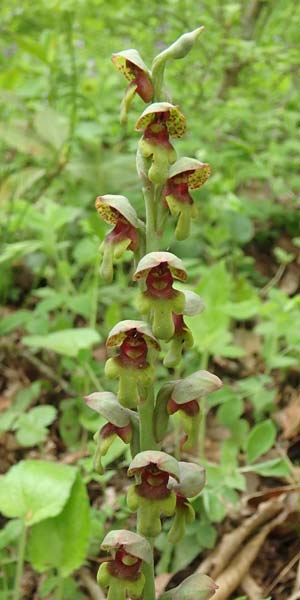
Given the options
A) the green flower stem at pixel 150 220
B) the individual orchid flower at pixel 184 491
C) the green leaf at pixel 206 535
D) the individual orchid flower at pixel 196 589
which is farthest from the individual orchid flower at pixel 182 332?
the green leaf at pixel 206 535

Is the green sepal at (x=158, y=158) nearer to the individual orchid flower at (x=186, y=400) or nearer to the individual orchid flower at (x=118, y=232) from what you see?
the individual orchid flower at (x=118, y=232)

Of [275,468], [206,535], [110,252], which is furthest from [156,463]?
[206,535]

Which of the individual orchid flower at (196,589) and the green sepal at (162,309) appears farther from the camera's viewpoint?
the individual orchid flower at (196,589)

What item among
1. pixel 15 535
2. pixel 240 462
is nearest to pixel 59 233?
pixel 240 462

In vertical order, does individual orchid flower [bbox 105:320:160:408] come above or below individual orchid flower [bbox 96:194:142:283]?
below

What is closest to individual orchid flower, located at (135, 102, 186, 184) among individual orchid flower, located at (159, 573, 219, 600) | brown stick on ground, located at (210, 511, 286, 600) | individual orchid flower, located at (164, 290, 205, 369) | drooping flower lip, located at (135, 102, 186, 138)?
drooping flower lip, located at (135, 102, 186, 138)

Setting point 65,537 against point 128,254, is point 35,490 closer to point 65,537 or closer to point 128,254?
point 65,537

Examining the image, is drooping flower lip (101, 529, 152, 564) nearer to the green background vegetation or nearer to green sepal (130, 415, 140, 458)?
green sepal (130, 415, 140, 458)
